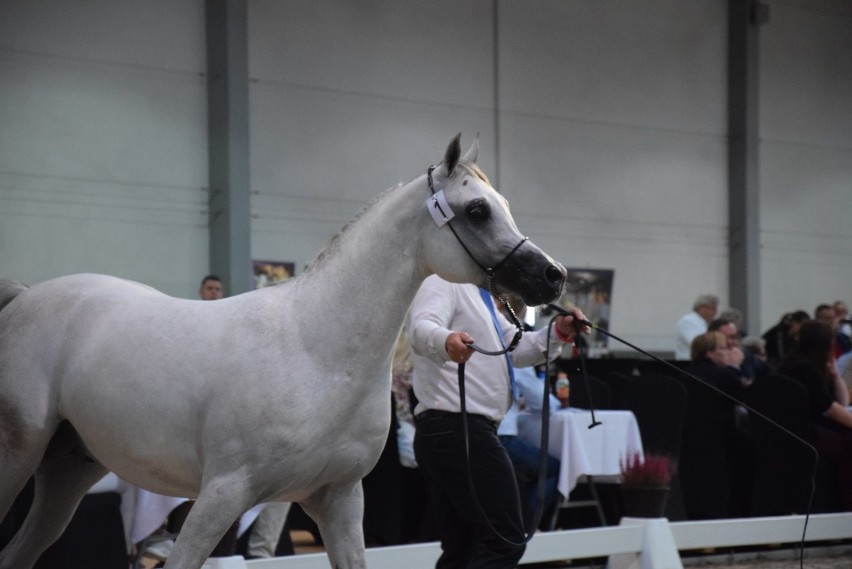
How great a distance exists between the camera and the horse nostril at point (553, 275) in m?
2.97

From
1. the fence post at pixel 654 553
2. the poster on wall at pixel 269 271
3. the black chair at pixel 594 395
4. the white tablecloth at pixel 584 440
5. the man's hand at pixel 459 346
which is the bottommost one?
the fence post at pixel 654 553

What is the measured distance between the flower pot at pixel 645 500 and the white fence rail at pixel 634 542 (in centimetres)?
39

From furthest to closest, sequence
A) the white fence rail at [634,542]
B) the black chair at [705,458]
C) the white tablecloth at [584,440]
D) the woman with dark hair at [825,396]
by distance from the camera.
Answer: the black chair at [705,458] → the woman with dark hair at [825,396] → the white tablecloth at [584,440] → the white fence rail at [634,542]

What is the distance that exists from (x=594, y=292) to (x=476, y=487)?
1159 cm

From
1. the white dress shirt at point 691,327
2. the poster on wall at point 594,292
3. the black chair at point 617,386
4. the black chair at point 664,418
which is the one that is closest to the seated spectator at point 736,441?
the black chair at point 664,418

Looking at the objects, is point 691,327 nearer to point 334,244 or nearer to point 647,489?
point 647,489

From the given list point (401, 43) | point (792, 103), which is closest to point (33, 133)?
point (401, 43)

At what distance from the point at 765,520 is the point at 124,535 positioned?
3.38m

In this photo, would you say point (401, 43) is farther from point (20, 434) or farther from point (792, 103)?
point (20, 434)

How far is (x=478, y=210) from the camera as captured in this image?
301 cm

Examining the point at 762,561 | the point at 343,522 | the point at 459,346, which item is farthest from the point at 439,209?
the point at 762,561

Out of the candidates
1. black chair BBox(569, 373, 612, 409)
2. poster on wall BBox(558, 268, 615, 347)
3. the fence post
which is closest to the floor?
the fence post

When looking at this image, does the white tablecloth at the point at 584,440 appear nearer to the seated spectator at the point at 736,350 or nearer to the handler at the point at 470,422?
the seated spectator at the point at 736,350

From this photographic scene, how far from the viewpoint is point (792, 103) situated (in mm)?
17266
